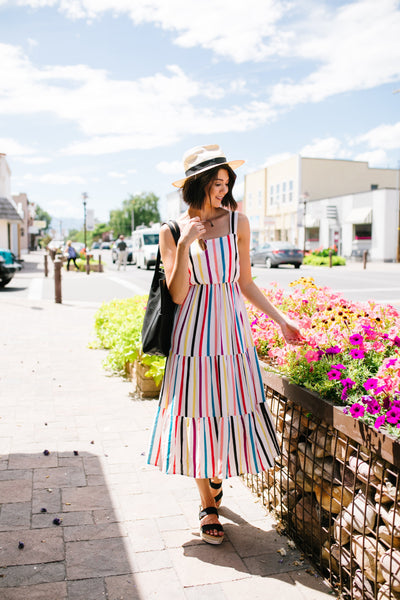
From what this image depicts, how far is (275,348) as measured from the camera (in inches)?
132

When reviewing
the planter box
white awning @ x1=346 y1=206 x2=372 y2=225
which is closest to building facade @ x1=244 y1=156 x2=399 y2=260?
white awning @ x1=346 y1=206 x2=372 y2=225

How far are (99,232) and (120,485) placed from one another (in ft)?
464

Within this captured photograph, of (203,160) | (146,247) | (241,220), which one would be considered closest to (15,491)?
(241,220)

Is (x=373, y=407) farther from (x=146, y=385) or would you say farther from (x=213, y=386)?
(x=146, y=385)

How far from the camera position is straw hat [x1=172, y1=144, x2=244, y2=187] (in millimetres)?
2584

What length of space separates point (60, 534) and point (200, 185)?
1.86 meters

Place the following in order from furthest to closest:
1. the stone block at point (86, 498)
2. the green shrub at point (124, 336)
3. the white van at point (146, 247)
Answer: the white van at point (146, 247) < the green shrub at point (124, 336) < the stone block at point (86, 498)

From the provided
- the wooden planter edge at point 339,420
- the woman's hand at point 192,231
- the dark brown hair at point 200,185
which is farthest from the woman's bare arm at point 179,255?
the wooden planter edge at point 339,420

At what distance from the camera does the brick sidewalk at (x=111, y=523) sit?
2402 millimetres

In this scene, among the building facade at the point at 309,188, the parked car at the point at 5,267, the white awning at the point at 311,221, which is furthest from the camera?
the building facade at the point at 309,188

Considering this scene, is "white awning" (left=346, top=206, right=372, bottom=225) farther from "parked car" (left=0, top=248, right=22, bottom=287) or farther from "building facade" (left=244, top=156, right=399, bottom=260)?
"parked car" (left=0, top=248, right=22, bottom=287)

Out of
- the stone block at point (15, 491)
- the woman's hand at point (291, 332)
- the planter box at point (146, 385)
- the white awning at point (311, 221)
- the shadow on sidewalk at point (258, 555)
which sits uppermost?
the white awning at point (311, 221)

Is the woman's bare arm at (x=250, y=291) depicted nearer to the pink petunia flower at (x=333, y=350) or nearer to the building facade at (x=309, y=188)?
the pink petunia flower at (x=333, y=350)

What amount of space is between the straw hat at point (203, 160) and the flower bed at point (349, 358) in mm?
1018
